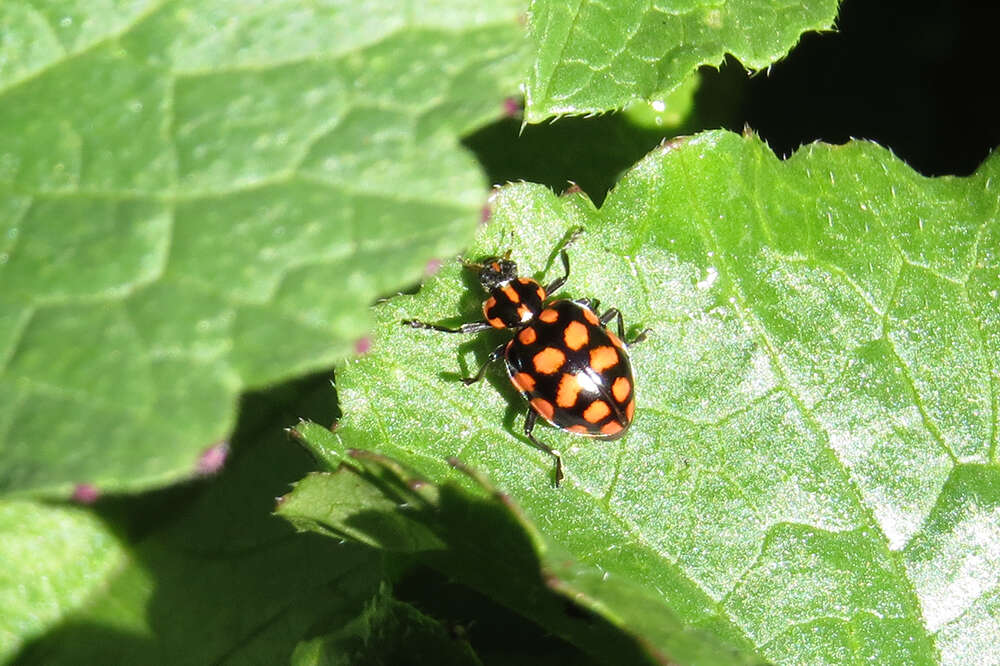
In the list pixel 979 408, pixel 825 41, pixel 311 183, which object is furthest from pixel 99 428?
pixel 825 41

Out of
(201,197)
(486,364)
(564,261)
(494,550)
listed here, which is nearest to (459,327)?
(486,364)

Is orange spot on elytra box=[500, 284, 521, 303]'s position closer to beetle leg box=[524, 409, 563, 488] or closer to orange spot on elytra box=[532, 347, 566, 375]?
orange spot on elytra box=[532, 347, 566, 375]

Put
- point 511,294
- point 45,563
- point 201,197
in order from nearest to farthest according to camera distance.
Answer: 1. point 201,197
2. point 511,294
3. point 45,563

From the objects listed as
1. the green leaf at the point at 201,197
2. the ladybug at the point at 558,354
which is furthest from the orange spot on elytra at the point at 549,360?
the green leaf at the point at 201,197

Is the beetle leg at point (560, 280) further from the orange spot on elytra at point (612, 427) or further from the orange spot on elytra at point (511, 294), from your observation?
the orange spot on elytra at point (612, 427)

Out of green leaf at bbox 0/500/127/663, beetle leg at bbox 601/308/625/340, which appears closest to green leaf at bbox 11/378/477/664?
green leaf at bbox 0/500/127/663

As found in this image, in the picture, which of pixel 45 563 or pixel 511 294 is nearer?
pixel 511 294

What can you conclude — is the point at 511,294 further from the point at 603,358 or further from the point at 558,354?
the point at 603,358
